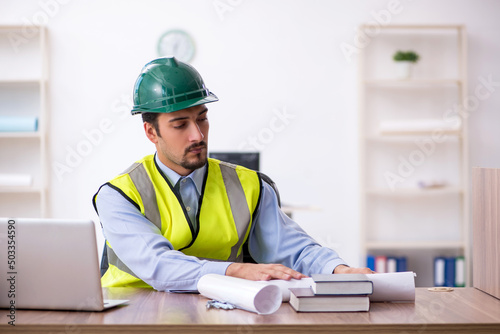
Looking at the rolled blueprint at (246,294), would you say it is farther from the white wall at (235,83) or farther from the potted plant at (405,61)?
the potted plant at (405,61)

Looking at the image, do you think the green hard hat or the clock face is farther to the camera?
the clock face

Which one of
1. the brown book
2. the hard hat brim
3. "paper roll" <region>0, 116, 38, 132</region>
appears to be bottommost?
the brown book

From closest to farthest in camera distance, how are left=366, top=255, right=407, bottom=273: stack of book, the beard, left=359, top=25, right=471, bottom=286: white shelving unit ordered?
the beard < left=366, top=255, right=407, bottom=273: stack of book < left=359, top=25, right=471, bottom=286: white shelving unit

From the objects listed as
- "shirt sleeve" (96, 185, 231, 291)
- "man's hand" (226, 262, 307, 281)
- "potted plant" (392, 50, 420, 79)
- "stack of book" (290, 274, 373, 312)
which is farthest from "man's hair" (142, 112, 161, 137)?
"potted plant" (392, 50, 420, 79)

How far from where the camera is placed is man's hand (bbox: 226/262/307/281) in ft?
4.96

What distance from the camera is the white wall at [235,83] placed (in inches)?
191

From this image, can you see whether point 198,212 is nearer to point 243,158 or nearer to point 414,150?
point 243,158

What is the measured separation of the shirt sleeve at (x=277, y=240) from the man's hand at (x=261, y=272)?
0.33 metres

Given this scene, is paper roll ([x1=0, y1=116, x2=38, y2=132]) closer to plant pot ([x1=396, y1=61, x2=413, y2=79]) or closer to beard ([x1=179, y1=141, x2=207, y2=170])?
plant pot ([x1=396, y1=61, x2=413, y2=79])

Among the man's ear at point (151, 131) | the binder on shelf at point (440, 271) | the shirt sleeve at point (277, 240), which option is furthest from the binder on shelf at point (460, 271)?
the man's ear at point (151, 131)

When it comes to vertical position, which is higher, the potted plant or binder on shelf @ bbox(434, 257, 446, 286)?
the potted plant

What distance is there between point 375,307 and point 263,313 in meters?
0.27

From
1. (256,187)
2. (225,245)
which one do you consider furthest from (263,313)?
(256,187)

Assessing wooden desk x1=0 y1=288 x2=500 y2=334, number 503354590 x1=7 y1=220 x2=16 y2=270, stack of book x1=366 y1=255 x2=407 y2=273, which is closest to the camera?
wooden desk x1=0 y1=288 x2=500 y2=334
